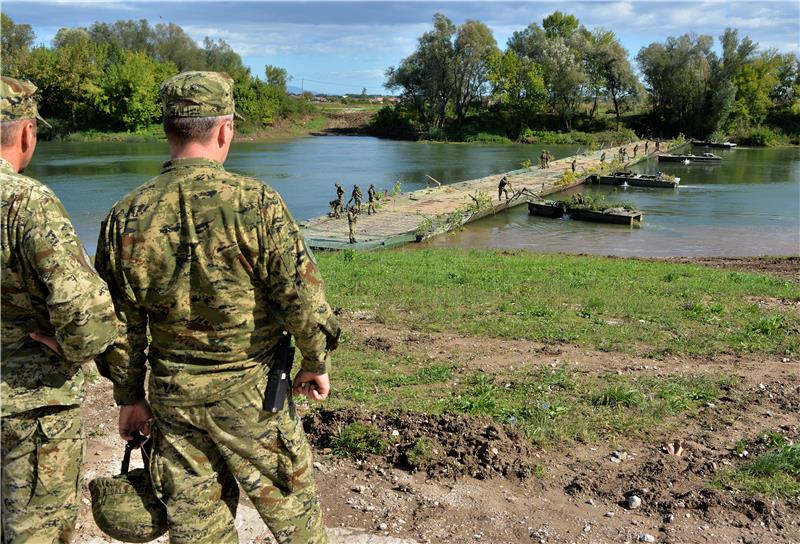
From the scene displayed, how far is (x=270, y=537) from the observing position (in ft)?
12.0

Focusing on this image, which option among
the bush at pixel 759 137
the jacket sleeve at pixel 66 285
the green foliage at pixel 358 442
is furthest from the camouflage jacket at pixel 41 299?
the bush at pixel 759 137

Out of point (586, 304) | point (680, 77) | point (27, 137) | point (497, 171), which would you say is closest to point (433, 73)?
point (680, 77)

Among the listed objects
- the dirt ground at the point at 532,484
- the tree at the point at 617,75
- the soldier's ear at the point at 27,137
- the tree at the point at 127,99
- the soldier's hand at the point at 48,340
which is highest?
the tree at the point at 617,75

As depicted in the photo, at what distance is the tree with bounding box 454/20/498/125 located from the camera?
245 feet

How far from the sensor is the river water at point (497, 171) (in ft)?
74.9

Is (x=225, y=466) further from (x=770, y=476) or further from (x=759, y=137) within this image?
(x=759, y=137)

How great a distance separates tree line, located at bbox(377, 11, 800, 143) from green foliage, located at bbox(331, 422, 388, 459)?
6781 cm

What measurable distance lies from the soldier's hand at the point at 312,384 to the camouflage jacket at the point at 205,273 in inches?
6.0

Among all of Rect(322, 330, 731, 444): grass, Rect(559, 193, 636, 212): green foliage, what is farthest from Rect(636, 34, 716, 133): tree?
Rect(322, 330, 731, 444): grass

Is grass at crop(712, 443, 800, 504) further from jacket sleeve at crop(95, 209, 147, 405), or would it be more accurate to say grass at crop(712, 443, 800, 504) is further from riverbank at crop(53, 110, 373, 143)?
riverbank at crop(53, 110, 373, 143)

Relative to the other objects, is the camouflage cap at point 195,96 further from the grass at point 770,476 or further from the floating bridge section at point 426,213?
the floating bridge section at point 426,213

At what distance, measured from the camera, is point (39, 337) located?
262 centimetres

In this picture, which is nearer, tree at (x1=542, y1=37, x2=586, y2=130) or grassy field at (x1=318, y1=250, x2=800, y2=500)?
grassy field at (x1=318, y1=250, x2=800, y2=500)

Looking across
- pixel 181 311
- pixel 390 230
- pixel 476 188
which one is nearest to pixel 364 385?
pixel 181 311
